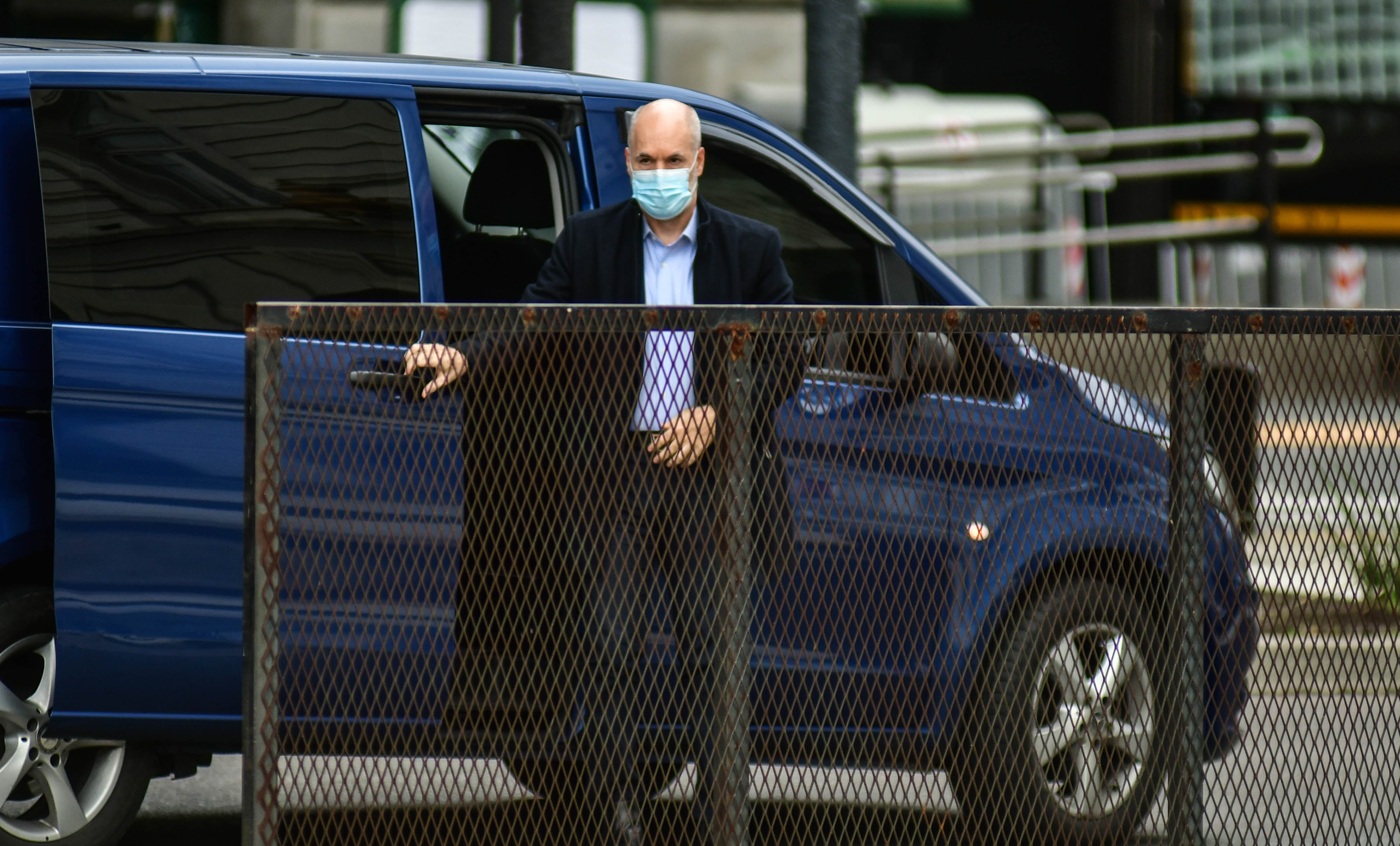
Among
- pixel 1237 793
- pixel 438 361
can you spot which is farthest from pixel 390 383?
pixel 1237 793

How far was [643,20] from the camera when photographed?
50.5 feet

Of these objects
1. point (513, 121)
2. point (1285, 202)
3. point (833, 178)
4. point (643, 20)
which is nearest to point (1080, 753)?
point (833, 178)

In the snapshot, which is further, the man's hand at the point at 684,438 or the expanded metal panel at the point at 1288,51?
the expanded metal panel at the point at 1288,51

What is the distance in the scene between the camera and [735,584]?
Answer: 13.4 feet

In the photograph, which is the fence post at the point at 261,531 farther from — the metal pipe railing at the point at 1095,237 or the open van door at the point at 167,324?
the metal pipe railing at the point at 1095,237

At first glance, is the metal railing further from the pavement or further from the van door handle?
the van door handle

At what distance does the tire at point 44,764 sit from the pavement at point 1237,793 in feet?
3.99

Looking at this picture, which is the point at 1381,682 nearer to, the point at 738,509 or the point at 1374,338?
the point at 1374,338

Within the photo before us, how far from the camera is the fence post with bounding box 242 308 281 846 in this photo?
395cm

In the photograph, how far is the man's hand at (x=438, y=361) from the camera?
4.01m

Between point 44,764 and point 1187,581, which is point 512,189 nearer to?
point 44,764

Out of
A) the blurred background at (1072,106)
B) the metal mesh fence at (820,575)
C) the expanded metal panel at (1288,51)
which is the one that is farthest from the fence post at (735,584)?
the expanded metal panel at (1288,51)

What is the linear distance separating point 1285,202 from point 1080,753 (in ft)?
49.1

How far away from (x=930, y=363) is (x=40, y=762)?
2.38m
